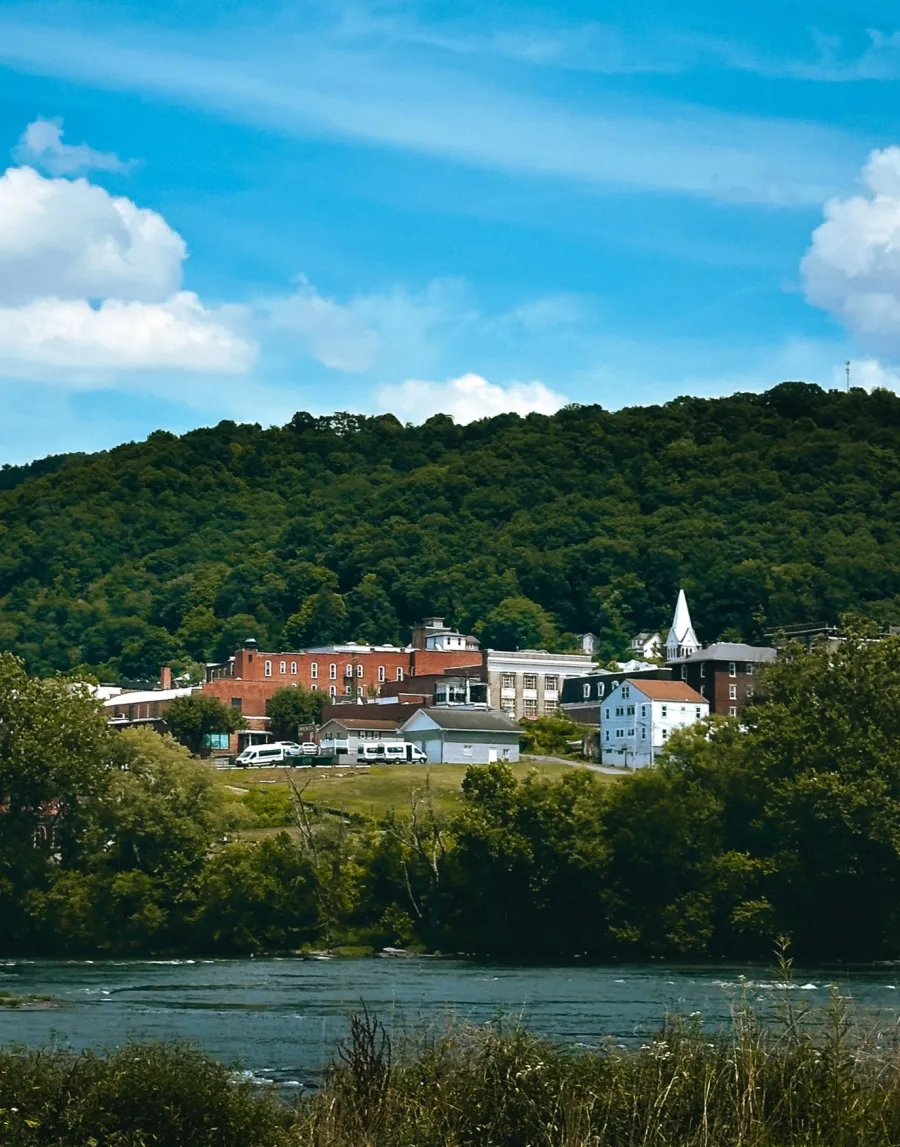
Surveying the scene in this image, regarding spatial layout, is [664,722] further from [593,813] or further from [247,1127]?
[247,1127]

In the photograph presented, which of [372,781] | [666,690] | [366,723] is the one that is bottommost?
[372,781]

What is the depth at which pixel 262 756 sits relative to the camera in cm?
15750

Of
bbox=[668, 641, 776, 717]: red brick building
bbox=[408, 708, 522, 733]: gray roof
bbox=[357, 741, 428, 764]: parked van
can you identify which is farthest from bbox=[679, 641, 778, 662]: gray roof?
bbox=[357, 741, 428, 764]: parked van

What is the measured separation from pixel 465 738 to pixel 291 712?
25804mm

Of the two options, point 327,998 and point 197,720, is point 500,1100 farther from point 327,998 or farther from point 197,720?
point 197,720

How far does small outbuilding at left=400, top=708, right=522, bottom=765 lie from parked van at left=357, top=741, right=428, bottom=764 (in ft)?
3.83

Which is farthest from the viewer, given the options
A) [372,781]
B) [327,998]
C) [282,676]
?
[282,676]

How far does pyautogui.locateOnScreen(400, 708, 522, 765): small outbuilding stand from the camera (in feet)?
509

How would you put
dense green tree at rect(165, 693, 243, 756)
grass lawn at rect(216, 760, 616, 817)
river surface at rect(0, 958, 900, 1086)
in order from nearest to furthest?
1. river surface at rect(0, 958, 900, 1086)
2. grass lawn at rect(216, 760, 616, 817)
3. dense green tree at rect(165, 693, 243, 756)

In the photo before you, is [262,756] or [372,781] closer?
[372,781]

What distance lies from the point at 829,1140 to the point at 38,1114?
10.0 m

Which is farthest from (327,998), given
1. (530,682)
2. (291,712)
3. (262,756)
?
(530,682)

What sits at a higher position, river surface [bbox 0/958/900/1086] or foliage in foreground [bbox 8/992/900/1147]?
foliage in foreground [bbox 8/992/900/1147]

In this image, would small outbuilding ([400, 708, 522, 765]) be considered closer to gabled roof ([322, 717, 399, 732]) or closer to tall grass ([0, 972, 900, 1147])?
gabled roof ([322, 717, 399, 732])
